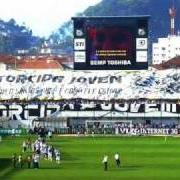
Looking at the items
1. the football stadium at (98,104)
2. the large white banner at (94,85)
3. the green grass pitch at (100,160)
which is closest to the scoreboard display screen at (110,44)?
the football stadium at (98,104)

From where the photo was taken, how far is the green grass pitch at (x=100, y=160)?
172 feet

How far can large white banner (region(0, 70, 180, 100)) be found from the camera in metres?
114

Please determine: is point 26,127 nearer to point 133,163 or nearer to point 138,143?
point 138,143

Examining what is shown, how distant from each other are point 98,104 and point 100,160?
157ft

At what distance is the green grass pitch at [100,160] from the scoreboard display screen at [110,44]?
15185 millimetres

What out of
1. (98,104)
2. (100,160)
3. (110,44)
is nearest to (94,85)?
(98,104)

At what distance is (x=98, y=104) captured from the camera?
364 ft

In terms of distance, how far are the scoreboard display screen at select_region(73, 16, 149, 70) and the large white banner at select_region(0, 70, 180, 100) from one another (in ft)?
37.4

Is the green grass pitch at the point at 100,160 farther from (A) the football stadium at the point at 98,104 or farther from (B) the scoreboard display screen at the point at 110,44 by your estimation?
(B) the scoreboard display screen at the point at 110,44

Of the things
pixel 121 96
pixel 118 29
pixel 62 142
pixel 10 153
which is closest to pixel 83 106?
pixel 121 96

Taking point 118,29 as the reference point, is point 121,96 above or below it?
below

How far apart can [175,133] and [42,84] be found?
82.5 feet

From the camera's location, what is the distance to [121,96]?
373 feet

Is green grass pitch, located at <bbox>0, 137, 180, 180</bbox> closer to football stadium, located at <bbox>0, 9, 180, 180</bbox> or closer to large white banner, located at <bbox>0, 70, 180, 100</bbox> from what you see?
football stadium, located at <bbox>0, 9, 180, 180</bbox>
